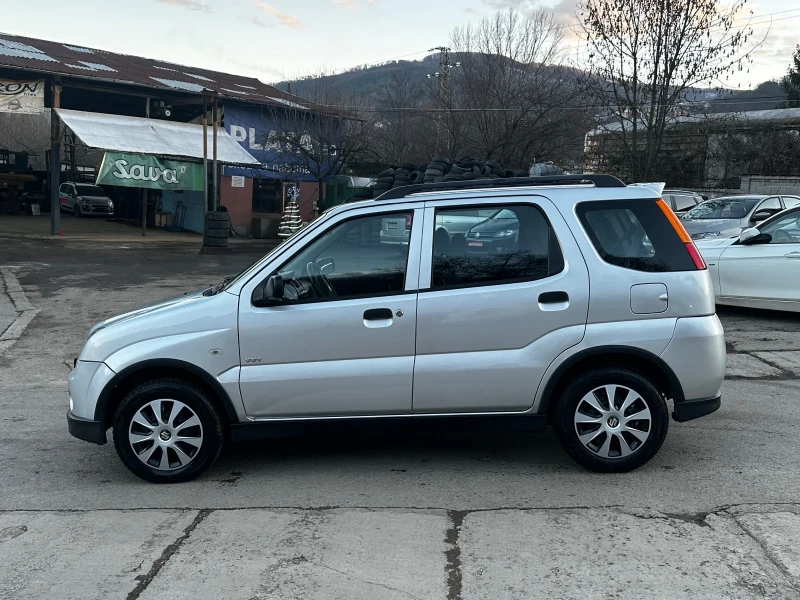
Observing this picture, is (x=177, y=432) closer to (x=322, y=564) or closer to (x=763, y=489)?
(x=322, y=564)

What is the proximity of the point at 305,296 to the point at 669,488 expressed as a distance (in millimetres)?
2553

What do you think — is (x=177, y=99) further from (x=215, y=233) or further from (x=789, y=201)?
(x=789, y=201)

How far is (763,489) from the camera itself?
189 inches

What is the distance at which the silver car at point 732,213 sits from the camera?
1680cm

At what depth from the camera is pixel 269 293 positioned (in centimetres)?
504

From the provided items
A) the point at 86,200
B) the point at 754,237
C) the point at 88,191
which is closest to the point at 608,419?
the point at 754,237

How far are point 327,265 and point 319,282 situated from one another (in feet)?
0.40

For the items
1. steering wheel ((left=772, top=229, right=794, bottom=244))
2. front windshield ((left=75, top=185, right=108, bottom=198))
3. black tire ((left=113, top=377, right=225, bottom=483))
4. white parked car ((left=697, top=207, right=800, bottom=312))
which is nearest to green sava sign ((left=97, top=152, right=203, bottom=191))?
front windshield ((left=75, top=185, right=108, bottom=198))

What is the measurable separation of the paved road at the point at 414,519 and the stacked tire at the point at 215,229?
16888mm

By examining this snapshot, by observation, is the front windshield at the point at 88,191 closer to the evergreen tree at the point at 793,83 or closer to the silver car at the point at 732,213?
the silver car at the point at 732,213

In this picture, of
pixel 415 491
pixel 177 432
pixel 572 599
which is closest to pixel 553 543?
pixel 572 599

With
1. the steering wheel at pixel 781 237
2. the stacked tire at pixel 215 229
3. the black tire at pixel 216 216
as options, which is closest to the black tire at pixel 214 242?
the stacked tire at pixel 215 229

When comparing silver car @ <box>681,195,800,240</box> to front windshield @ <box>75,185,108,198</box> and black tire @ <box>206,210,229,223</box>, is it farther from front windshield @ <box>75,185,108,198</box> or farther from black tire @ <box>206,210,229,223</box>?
front windshield @ <box>75,185,108,198</box>

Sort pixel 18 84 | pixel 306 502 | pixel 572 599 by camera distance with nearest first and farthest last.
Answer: pixel 572 599
pixel 306 502
pixel 18 84
